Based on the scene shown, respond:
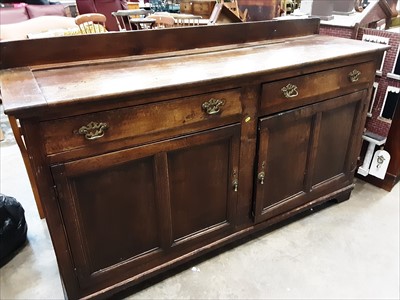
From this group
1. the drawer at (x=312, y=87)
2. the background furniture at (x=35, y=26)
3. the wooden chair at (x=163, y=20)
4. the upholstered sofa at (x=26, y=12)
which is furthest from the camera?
the upholstered sofa at (x=26, y=12)

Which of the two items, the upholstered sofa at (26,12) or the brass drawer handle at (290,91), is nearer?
the brass drawer handle at (290,91)

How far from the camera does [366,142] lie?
2.02 metres

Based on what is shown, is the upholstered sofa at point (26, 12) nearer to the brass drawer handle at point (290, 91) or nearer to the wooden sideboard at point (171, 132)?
the wooden sideboard at point (171, 132)

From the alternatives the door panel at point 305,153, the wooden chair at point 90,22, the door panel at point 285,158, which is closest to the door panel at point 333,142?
the door panel at point 305,153

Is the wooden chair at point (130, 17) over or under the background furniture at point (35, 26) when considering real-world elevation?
over

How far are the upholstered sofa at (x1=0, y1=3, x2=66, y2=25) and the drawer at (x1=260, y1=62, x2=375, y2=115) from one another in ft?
13.3

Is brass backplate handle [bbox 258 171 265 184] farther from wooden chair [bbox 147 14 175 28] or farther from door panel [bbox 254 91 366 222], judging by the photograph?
wooden chair [bbox 147 14 175 28]

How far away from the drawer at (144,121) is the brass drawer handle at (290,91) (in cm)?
22

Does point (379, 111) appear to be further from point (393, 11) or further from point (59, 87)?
point (59, 87)

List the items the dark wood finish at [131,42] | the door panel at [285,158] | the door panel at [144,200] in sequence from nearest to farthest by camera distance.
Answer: the door panel at [144,200]
the dark wood finish at [131,42]
the door panel at [285,158]

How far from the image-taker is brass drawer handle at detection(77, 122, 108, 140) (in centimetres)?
98

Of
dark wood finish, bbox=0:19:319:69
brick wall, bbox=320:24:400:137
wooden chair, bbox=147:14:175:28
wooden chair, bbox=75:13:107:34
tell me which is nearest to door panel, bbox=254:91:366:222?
brick wall, bbox=320:24:400:137

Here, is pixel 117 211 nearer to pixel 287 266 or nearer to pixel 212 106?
pixel 212 106

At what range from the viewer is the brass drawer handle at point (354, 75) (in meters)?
1.51
